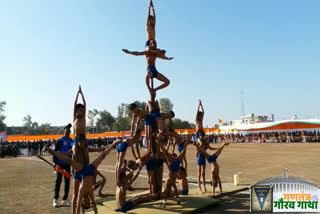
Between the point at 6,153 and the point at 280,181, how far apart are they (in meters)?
34.4

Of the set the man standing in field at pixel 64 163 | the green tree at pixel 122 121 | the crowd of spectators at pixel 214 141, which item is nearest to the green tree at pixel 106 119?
the green tree at pixel 122 121

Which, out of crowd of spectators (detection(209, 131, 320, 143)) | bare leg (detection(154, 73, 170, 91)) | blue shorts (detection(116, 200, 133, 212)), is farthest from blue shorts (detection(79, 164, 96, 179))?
crowd of spectators (detection(209, 131, 320, 143))

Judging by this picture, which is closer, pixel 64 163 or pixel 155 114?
pixel 155 114

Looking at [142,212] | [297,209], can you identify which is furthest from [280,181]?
[142,212]

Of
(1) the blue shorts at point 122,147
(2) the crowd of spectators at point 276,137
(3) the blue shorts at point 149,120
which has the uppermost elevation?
(3) the blue shorts at point 149,120

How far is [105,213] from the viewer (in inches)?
252

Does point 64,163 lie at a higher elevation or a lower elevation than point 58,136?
lower

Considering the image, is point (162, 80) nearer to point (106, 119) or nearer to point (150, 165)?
point (150, 165)

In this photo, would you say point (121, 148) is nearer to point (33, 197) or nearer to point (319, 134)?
point (33, 197)

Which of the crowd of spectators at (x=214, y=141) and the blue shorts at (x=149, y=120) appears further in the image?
the crowd of spectators at (x=214, y=141)

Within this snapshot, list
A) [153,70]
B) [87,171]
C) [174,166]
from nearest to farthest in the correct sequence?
[87,171], [174,166], [153,70]

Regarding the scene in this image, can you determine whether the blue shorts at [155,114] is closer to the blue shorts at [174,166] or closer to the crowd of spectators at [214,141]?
the blue shorts at [174,166]

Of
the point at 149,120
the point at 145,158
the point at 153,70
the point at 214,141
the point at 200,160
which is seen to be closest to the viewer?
the point at 145,158

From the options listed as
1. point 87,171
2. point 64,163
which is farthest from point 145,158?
point 64,163
